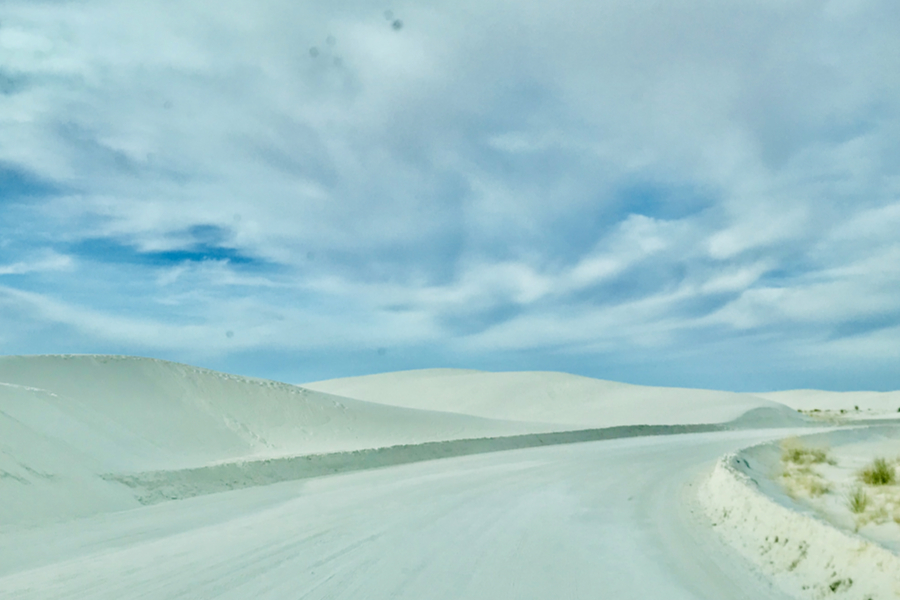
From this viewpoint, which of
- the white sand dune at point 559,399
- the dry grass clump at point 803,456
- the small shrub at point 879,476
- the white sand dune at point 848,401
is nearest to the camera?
the small shrub at point 879,476

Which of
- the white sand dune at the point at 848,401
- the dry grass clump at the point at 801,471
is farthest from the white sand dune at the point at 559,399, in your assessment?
the white sand dune at the point at 848,401

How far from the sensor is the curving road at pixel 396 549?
5.61m

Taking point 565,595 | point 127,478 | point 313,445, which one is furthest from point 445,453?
point 565,595

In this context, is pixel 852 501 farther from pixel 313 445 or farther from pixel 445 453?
pixel 313 445

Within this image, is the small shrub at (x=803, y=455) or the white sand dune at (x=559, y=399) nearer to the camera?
the small shrub at (x=803, y=455)

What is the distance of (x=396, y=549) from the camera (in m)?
7.02

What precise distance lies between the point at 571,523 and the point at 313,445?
25.0m

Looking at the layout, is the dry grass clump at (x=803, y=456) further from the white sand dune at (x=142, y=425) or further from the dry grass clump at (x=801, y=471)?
the white sand dune at (x=142, y=425)

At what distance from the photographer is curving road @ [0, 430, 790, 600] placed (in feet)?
18.4

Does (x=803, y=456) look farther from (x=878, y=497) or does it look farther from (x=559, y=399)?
(x=559, y=399)

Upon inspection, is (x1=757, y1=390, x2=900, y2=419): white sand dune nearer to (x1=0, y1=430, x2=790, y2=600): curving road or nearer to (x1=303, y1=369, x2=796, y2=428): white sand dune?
(x1=303, y1=369, x2=796, y2=428): white sand dune

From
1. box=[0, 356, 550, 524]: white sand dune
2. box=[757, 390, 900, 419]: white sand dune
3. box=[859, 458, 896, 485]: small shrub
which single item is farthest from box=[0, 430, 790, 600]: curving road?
box=[757, 390, 900, 419]: white sand dune

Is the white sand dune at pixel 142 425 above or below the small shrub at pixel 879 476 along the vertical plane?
above

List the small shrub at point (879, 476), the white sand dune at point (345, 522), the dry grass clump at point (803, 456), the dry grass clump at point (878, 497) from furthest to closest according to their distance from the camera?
the dry grass clump at point (803, 456)
the small shrub at point (879, 476)
the dry grass clump at point (878, 497)
the white sand dune at point (345, 522)
